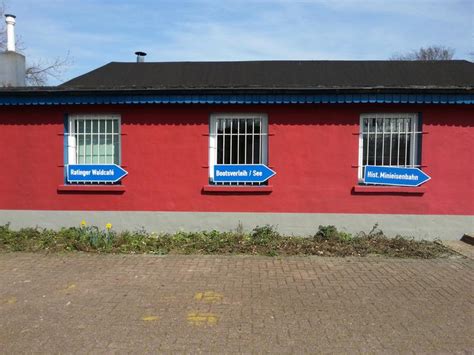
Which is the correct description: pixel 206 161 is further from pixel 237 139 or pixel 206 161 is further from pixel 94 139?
pixel 94 139

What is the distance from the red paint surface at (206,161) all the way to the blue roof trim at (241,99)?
246 millimetres

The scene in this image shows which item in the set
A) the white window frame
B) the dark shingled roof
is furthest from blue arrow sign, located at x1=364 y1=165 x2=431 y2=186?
the white window frame

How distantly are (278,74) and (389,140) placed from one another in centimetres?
301

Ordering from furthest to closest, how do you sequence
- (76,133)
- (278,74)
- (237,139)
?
(278,74), (76,133), (237,139)

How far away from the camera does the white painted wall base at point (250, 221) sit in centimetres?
832

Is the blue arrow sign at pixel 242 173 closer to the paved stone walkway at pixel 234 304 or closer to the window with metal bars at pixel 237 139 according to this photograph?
the window with metal bars at pixel 237 139

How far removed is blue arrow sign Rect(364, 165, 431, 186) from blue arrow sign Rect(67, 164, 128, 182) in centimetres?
463

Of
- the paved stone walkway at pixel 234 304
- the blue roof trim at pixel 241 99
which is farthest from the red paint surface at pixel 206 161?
the paved stone walkway at pixel 234 304

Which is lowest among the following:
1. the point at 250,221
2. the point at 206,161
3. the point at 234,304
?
the point at 234,304

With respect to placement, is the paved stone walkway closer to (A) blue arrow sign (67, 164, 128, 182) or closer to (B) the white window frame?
(A) blue arrow sign (67, 164, 128, 182)

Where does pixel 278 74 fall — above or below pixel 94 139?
above

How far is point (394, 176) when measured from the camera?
27.4 ft

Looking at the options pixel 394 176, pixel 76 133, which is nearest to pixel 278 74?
pixel 394 176

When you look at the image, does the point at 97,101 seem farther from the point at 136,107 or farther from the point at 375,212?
the point at 375,212
